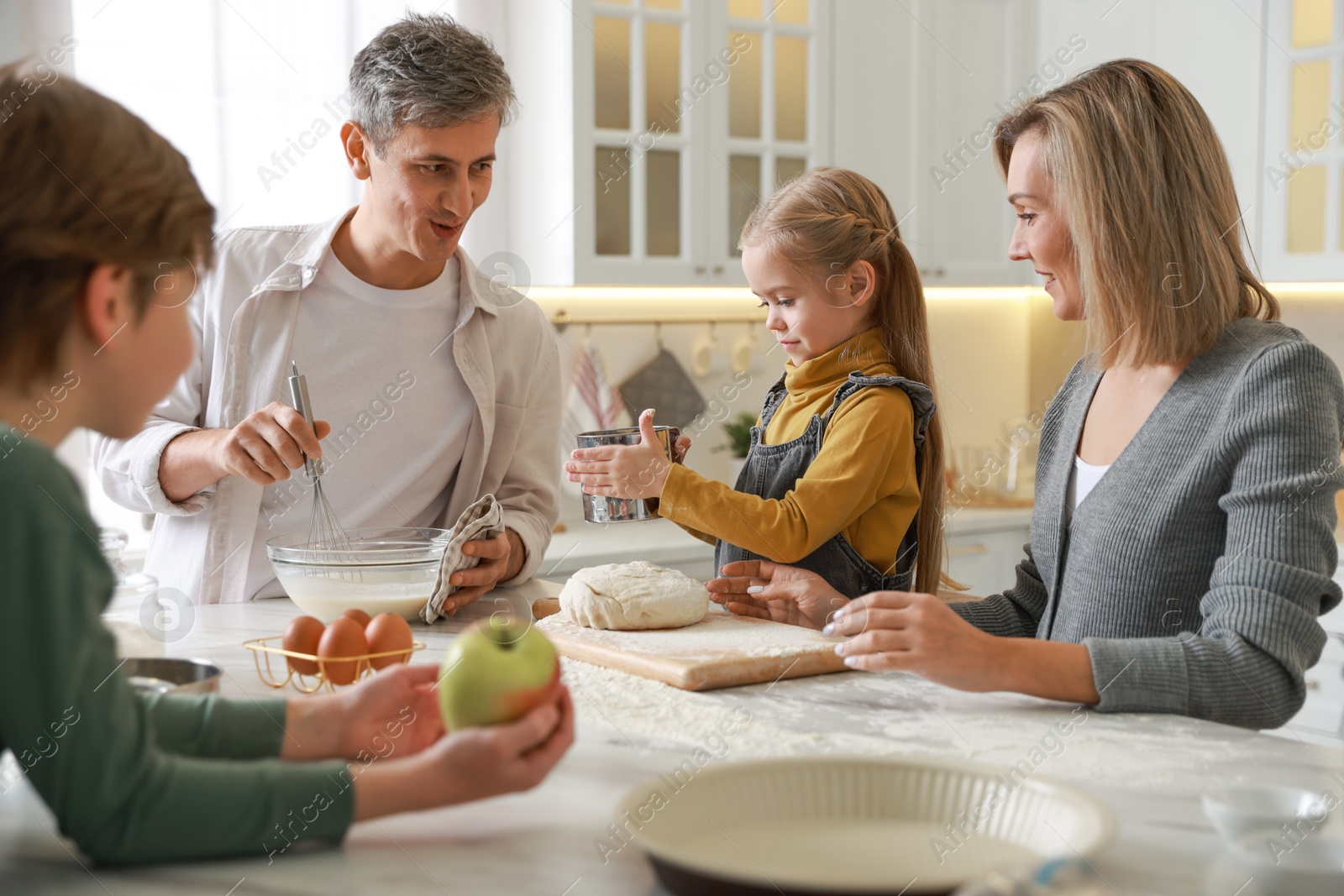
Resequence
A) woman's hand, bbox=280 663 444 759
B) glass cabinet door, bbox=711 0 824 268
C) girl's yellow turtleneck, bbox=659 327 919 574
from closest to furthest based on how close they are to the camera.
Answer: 1. woman's hand, bbox=280 663 444 759
2. girl's yellow turtleneck, bbox=659 327 919 574
3. glass cabinet door, bbox=711 0 824 268

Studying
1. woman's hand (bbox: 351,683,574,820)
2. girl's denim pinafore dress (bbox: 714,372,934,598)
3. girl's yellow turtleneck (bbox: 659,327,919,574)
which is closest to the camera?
woman's hand (bbox: 351,683,574,820)

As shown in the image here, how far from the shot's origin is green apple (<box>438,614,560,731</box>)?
0.83 meters

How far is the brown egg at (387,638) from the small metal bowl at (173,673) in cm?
21

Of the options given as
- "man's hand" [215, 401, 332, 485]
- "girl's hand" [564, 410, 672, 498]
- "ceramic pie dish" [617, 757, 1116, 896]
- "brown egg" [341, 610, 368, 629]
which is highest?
"man's hand" [215, 401, 332, 485]

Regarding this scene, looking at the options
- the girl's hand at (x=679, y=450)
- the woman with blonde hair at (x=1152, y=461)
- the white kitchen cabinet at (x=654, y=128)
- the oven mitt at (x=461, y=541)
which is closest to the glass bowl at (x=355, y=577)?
the oven mitt at (x=461, y=541)

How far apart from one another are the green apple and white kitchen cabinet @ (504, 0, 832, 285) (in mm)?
2258

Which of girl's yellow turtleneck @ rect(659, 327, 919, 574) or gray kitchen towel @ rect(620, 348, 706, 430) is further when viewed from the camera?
gray kitchen towel @ rect(620, 348, 706, 430)

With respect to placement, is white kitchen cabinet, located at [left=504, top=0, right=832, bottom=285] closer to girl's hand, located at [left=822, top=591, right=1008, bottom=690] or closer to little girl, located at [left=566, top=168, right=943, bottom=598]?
little girl, located at [left=566, top=168, right=943, bottom=598]

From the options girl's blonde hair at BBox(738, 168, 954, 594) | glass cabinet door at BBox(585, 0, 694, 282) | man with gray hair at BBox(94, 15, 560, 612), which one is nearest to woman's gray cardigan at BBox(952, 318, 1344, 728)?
girl's blonde hair at BBox(738, 168, 954, 594)

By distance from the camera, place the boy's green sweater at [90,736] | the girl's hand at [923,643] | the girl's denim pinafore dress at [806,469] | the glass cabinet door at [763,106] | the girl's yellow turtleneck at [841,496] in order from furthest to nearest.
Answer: the glass cabinet door at [763,106]
the girl's denim pinafore dress at [806,469]
the girl's yellow turtleneck at [841,496]
the girl's hand at [923,643]
the boy's green sweater at [90,736]

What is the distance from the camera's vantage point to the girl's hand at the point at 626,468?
1.57 metres

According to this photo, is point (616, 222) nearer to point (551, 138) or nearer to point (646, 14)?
point (551, 138)

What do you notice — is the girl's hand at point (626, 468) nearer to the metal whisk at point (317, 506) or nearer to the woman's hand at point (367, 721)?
the metal whisk at point (317, 506)

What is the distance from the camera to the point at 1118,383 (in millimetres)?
1411
